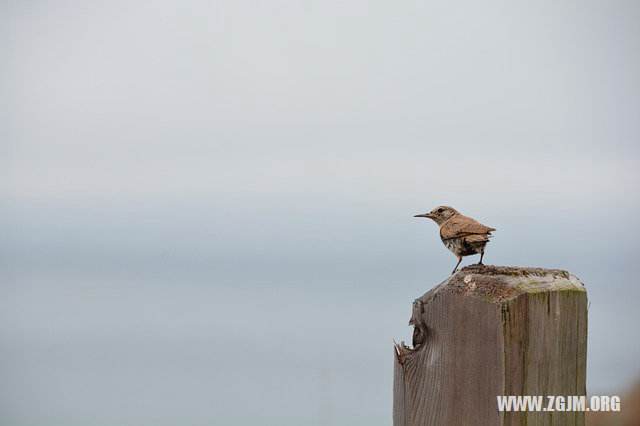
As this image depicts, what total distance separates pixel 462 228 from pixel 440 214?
59 cm

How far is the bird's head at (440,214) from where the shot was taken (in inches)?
131

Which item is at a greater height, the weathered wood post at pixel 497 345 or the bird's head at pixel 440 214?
the bird's head at pixel 440 214

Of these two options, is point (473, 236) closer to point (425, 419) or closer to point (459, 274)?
point (459, 274)

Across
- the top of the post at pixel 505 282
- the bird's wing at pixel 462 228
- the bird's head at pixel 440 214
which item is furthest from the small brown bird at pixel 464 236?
the top of the post at pixel 505 282

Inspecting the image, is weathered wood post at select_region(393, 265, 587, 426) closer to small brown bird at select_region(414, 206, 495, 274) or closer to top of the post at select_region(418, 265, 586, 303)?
top of the post at select_region(418, 265, 586, 303)

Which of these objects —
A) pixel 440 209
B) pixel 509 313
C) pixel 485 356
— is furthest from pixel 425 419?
pixel 440 209

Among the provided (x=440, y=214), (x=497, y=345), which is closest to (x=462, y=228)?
(x=440, y=214)

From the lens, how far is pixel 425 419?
80.5 inches

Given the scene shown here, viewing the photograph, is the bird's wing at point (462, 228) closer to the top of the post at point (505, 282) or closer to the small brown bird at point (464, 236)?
the small brown bird at point (464, 236)

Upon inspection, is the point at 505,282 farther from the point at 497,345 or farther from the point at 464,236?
the point at 464,236

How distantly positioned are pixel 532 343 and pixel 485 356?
12 cm

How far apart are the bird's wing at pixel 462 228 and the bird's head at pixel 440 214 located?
42 cm

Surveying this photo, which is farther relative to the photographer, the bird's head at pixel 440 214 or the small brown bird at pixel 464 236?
the bird's head at pixel 440 214

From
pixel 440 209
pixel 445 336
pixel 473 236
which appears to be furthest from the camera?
pixel 440 209
